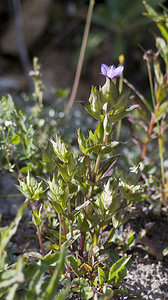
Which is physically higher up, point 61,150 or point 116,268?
point 61,150

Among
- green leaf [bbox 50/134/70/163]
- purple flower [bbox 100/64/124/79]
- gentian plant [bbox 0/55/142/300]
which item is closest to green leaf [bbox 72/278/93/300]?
gentian plant [bbox 0/55/142/300]

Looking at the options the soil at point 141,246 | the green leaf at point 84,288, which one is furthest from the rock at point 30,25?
the green leaf at point 84,288

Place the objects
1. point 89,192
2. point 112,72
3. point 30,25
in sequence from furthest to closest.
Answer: point 30,25 → point 89,192 → point 112,72

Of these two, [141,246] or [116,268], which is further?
[141,246]

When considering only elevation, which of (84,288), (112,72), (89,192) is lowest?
(84,288)

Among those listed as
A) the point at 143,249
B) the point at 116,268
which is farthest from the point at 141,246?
the point at 116,268

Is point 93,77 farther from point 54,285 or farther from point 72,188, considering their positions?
point 54,285

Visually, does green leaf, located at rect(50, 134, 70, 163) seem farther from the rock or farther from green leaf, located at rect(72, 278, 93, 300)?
the rock

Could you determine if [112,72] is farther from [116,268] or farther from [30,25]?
[30,25]

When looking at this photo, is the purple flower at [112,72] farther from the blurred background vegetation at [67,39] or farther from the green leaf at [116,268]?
the blurred background vegetation at [67,39]
